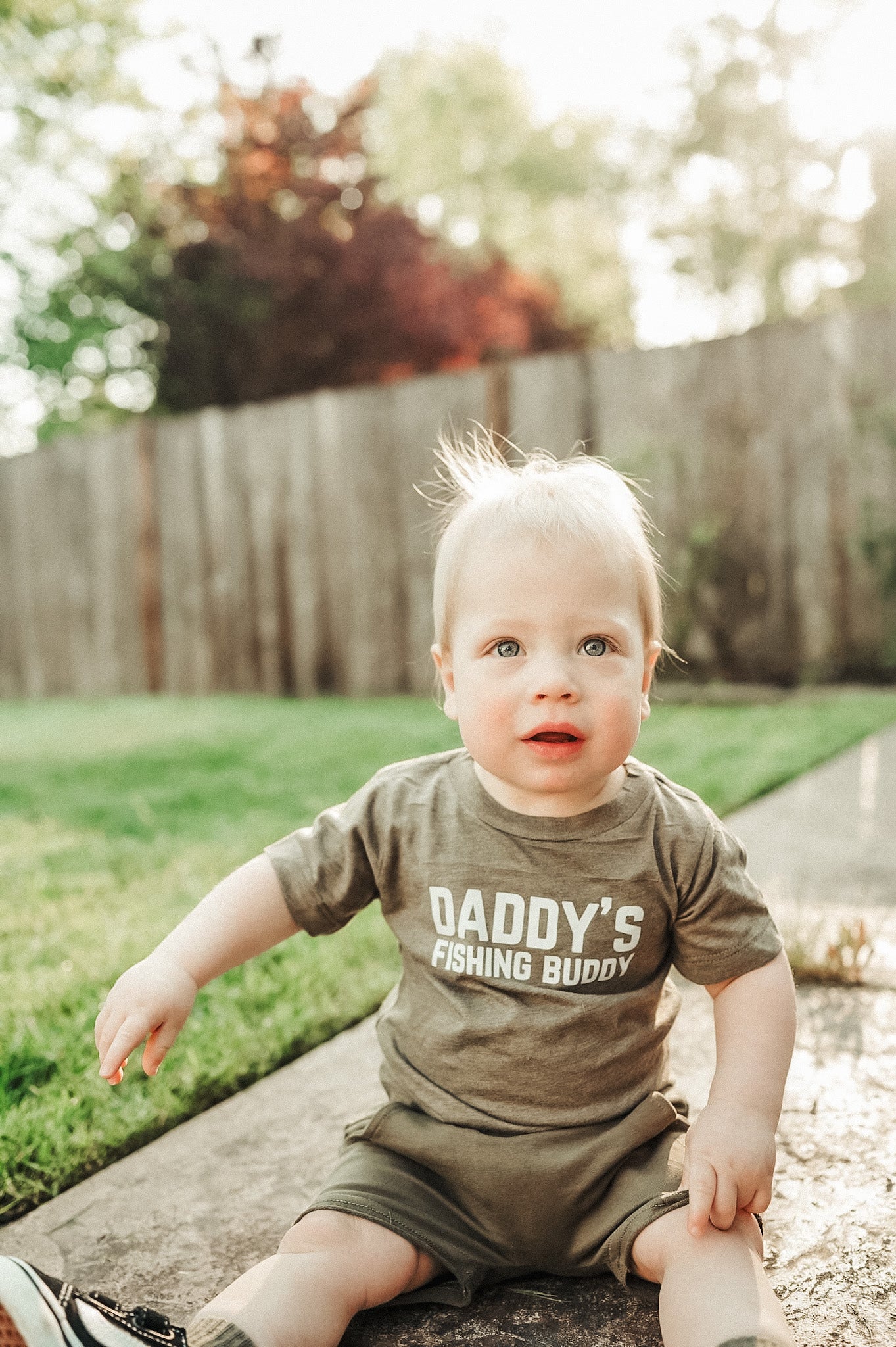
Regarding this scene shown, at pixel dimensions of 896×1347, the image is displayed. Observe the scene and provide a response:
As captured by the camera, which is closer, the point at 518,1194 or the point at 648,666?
the point at 518,1194

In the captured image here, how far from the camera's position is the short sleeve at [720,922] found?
1263 mm

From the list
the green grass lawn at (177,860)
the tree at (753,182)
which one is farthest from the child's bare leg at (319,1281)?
the tree at (753,182)

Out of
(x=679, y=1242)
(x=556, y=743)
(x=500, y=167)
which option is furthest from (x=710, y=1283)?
(x=500, y=167)

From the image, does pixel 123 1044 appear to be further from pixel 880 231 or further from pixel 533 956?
pixel 880 231

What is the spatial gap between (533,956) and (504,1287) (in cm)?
35

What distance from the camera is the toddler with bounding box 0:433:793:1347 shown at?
119 centimetres

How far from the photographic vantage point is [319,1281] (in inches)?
43.8

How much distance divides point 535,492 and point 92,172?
546 inches

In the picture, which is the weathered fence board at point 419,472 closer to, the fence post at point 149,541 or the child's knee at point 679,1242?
the fence post at point 149,541

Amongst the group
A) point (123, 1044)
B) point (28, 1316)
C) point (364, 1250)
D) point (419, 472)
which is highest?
point (419, 472)

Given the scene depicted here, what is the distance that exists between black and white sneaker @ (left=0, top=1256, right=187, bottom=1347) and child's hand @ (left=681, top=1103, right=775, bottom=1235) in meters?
0.50

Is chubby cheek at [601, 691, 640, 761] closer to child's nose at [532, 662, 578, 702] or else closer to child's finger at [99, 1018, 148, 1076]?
child's nose at [532, 662, 578, 702]

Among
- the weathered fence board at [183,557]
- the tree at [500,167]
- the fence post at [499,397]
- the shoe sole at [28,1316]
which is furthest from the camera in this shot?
the tree at [500,167]

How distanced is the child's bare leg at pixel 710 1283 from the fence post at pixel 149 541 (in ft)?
23.4
